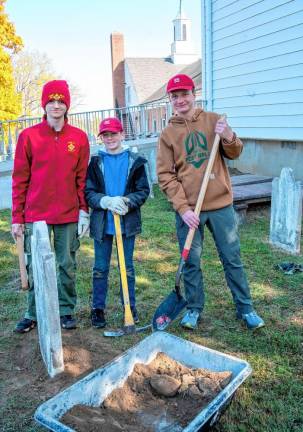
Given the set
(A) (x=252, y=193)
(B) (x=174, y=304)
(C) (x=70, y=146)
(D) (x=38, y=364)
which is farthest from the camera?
(A) (x=252, y=193)

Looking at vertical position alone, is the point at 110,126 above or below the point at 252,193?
above

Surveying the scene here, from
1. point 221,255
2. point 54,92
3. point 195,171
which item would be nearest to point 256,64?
point 195,171

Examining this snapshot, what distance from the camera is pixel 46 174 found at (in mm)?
3459

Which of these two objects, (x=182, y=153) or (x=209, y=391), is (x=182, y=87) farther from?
(x=209, y=391)

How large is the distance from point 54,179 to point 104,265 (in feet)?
2.69

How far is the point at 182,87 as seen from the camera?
3.34 meters

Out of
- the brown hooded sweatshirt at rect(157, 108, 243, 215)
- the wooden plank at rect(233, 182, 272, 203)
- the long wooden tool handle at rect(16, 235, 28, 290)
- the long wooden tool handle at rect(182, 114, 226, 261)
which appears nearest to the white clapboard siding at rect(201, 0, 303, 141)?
the wooden plank at rect(233, 182, 272, 203)

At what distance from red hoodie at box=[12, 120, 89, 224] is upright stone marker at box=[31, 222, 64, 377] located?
1.41ft

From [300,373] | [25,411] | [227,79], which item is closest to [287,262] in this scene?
[300,373]

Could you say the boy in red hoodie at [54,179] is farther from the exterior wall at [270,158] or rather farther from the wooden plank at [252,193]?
the exterior wall at [270,158]

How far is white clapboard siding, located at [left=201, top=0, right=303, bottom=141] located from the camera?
8.23 m

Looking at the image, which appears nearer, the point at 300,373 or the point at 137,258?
the point at 300,373

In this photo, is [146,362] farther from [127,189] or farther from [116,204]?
[127,189]

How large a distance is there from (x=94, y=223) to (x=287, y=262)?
265 centimetres
